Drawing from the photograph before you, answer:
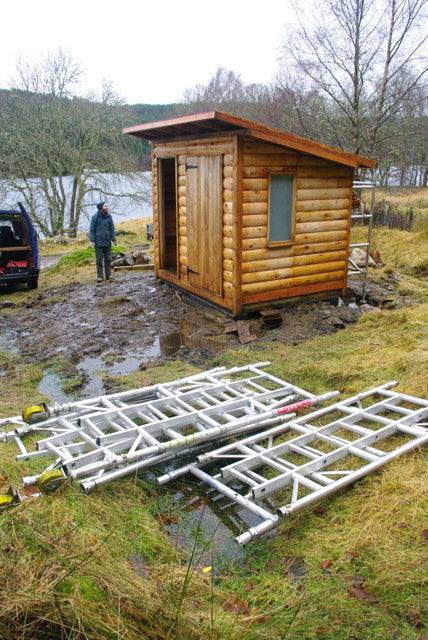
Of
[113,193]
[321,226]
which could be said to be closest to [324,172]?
[321,226]

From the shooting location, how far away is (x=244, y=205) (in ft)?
27.6

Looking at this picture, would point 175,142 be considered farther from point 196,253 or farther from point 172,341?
point 172,341

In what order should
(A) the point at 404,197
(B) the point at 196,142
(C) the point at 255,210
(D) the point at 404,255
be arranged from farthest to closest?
(A) the point at 404,197 → (D) the point at 404,255 → (B) the point at 196,142 → (C) the point at 255,210

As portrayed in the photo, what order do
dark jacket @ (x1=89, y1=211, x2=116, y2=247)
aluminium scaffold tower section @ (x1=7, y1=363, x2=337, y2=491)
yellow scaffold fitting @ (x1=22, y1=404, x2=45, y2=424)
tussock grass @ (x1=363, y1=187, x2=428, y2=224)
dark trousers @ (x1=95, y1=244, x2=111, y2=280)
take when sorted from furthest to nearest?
tussock grass @ (x1=363, y1=187, x2=428, y2=224)
dark trousers @ (x1=95, y1=244, x2=111, y2=280)
dark jacket @ (x1=89, y1=211, x2=116, y2=247)
yellow scaffold fitting @ (x1=22, y1=404, x2=45, y2=424)
aluminium scaffold tower section @ (x1=7, y1=363, x2=337, y2=491)

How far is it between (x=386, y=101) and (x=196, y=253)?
12111 mm

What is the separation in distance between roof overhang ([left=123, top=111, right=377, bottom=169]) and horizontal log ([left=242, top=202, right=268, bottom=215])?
1.00m

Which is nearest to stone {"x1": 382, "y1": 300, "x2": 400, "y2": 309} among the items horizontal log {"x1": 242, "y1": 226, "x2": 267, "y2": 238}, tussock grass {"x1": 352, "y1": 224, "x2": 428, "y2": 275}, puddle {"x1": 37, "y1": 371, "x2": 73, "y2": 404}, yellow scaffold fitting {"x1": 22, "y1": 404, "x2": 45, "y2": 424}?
horizontal log {"x1": 242, "y1": 226, "x2": 267, "y2": 238}

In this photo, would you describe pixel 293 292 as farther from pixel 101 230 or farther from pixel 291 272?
pixel 101 230

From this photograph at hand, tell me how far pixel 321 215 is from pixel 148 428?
618 centimetres

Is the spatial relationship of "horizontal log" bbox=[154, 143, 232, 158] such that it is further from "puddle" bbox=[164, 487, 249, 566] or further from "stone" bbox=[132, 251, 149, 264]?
"puddle" bbox=[164, 487, 249, 566]

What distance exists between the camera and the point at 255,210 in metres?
8.55

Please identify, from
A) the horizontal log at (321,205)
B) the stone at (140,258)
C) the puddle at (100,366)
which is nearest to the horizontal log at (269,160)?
the horizontal log at (321,205)

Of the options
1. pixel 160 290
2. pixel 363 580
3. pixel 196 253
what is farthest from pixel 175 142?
pixel 363 580

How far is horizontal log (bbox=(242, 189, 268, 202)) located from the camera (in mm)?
8375
